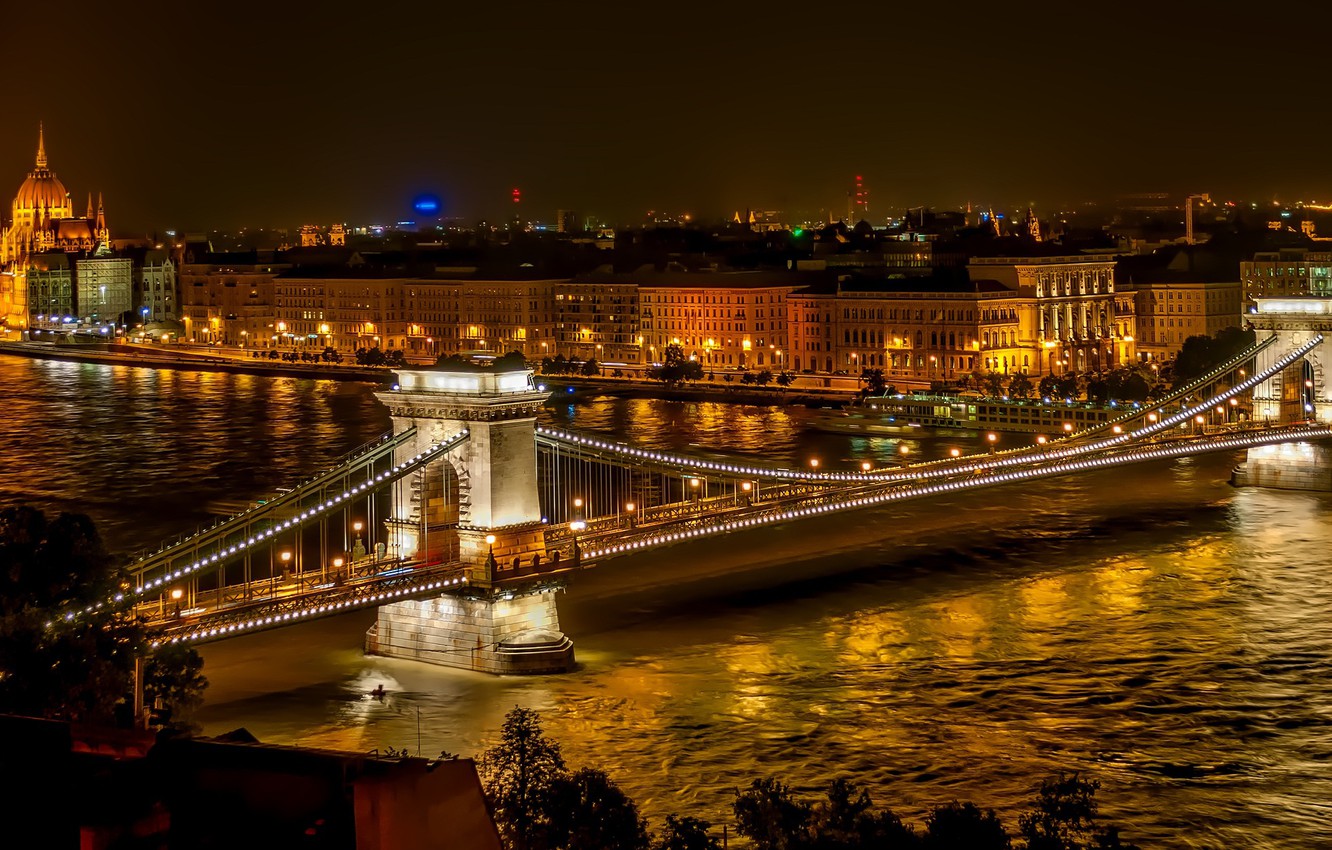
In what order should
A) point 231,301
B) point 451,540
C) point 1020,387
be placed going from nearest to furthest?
point 451,540 → point 1020,387 → point 231,301

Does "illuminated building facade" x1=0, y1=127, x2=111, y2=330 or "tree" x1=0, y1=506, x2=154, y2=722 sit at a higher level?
"illuminated building facade" x1=0, y1=127, x2=111, y2=330

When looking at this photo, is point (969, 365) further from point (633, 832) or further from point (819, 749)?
point (633, 832)

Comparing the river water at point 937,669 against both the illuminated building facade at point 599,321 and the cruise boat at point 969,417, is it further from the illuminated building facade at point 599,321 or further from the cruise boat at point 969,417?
the illuminated building facade at point 599,321

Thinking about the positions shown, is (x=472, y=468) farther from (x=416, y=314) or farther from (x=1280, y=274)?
(x=416, y=314)

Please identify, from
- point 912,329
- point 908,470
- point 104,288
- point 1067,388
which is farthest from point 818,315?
point 104,288

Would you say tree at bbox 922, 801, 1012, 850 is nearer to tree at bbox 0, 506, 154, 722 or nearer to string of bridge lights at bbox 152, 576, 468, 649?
tree at bbox 0, 506, 154, 722

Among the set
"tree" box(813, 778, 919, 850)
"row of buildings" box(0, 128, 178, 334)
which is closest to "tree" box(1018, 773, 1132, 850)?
"tree" box(813, 778, 919, 850)
